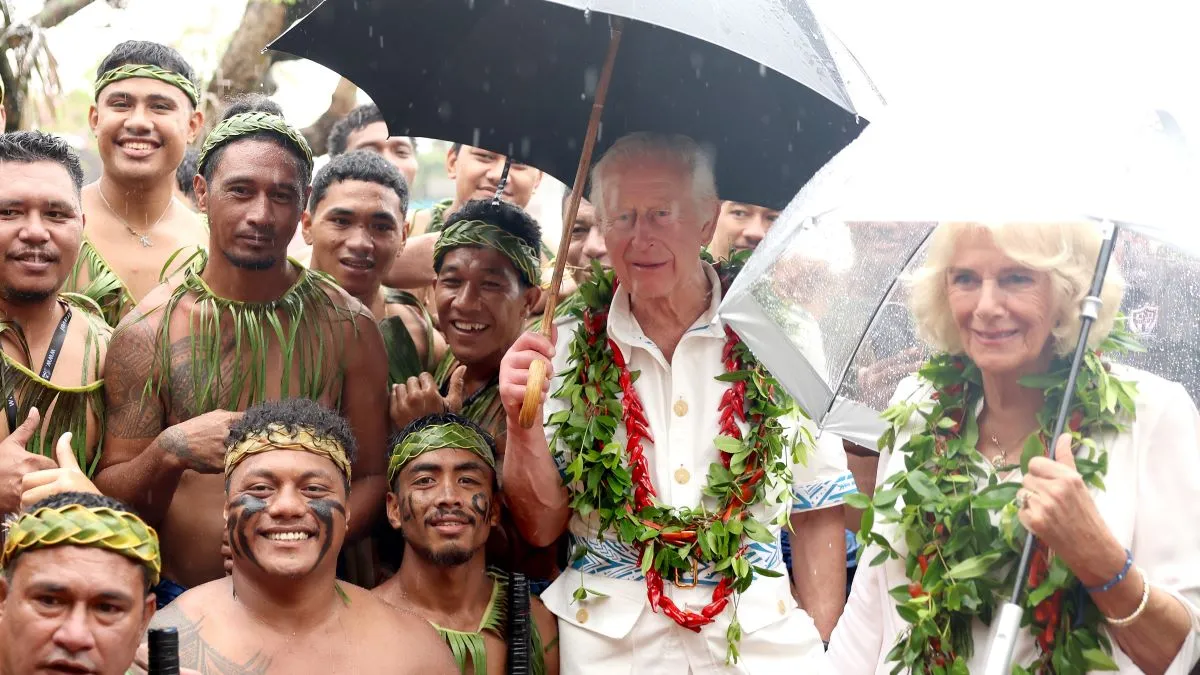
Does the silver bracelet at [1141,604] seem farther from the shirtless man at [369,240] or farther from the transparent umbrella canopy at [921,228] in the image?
the shirtless man at [369,240]

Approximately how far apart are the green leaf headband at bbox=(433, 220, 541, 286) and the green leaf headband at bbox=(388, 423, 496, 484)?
2.78 ft

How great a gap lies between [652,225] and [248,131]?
4.48ft

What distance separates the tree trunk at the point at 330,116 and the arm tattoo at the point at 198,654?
216 inches

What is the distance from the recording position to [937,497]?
368 centimetres

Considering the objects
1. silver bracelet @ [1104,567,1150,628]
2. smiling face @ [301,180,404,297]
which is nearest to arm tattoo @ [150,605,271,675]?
smiling face @ [301,180,404,297]

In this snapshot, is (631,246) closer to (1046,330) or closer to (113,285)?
(1046,330)

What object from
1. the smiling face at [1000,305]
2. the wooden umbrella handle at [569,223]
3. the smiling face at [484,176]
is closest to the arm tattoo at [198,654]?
the wooden umbrella handle at [569,223]

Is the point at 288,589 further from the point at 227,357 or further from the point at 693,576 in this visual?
the point at 693,576

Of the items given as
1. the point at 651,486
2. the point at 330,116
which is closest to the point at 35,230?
the point at 651,486

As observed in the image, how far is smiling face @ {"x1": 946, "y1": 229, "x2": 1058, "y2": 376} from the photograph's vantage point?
3.55m

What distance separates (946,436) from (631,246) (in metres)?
1.11

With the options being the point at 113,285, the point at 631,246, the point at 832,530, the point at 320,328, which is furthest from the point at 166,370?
the point at 832,530

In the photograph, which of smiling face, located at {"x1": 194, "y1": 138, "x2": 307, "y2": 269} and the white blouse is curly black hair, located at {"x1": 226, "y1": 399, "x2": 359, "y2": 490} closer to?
smiling face, located at {"x1": 194, "y1": 138, "x2": 307, "y2": 269}

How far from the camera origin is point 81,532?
3.45m
